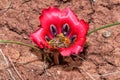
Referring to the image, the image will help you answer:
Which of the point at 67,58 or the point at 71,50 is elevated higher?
the point at 71,50

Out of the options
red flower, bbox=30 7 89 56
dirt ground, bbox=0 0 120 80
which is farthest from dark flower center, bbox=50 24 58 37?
dirt ground, bbox=0 0 120 80

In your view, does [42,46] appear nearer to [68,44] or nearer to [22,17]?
[68,44]

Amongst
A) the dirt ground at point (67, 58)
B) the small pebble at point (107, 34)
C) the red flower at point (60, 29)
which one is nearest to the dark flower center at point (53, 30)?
the red flower at point (60, 29)

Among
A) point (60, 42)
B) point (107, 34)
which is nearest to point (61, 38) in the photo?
point (60, 42)

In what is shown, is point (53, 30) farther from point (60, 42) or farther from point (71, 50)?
point (71, 50)

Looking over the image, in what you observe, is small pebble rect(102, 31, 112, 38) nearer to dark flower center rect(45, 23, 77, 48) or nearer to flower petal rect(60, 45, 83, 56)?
dark flower center rect(45, 23, 77, 48)

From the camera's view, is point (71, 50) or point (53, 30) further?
point (53, 30)

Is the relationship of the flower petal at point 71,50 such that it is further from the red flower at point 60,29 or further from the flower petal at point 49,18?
the flower petal at point 49,18

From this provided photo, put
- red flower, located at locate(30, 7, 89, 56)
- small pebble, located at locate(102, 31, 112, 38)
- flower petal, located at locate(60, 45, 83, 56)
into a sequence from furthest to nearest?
small pebble, located at locate(102, 31, 112, 38) < red flower, located at locate(30, 7, 89, 56) < flower petal, located at locate(60, 45, 83, 56)

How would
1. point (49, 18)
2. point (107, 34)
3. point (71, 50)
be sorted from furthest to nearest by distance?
point (107, 34)
point (49, 18)
point (71, 50)
